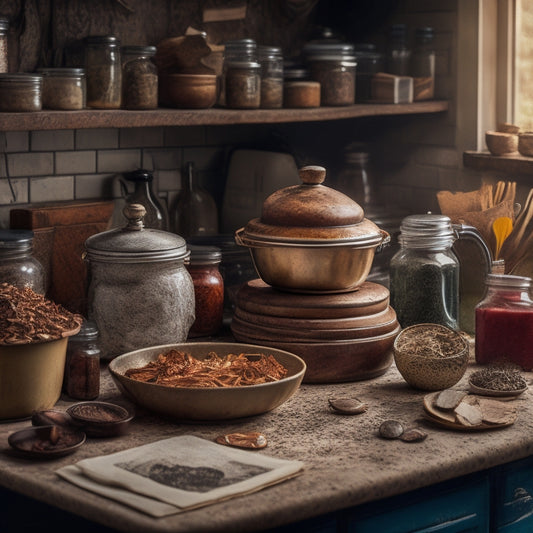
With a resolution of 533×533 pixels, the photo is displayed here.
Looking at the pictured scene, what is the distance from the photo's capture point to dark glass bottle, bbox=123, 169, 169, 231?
3230 mm

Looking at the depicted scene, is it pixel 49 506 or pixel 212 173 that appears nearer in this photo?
pixel 49 506

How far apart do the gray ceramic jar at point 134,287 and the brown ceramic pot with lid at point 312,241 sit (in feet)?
0.69

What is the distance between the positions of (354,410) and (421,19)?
1.90 m

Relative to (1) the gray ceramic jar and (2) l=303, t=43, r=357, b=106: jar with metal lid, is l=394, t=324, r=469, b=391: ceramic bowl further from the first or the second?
(2) l=303, t=43, r=357, b=106: jar with metal lid

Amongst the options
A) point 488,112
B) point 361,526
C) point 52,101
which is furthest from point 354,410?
point 488,112

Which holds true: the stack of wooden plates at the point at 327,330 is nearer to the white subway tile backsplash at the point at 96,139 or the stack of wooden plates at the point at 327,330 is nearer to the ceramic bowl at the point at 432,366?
the ceramic bowl at the point at 432,366

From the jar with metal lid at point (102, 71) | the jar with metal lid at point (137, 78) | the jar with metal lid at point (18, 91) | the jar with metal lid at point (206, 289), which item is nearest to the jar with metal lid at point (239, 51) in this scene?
the jar with metal lid at point (137, 78)

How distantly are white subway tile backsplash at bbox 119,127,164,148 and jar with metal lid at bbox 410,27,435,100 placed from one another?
90cm

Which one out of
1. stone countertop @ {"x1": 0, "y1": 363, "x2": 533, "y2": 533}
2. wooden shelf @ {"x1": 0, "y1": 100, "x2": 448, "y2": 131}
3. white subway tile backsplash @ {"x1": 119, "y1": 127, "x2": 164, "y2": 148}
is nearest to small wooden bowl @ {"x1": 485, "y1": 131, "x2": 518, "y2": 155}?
wooden shelf @ {"x1": 0, "y1": 100, "x2": 448, "y2": 131}

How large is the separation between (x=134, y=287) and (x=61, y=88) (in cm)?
59

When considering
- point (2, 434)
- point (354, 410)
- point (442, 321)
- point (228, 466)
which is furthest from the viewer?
point (442, 321)

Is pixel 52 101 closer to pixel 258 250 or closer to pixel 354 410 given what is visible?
pixel 258 250

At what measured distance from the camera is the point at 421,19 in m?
3.70

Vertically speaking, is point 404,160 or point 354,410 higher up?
point 404,160
